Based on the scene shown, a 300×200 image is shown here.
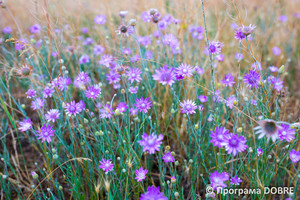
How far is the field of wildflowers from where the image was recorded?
4.88 feet

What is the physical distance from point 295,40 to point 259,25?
0.64 meters

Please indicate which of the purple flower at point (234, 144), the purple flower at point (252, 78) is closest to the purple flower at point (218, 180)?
the purple flower at point (234, 144)

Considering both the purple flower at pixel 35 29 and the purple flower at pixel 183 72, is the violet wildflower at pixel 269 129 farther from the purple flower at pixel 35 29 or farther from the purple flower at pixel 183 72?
the purple flower at pixel 35 29

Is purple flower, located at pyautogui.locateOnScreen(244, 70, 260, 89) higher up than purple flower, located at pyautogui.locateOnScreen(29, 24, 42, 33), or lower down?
lower down

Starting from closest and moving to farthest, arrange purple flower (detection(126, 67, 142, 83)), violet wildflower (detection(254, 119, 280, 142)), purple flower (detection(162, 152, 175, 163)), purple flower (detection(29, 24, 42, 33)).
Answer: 1. violet wildflower (detection(254, 119, 280, 142))
2. purple flower (detection(162, 152, 175, 163))
3. purple flower (detection(126, 67, 142, 83))
4. purple flower (detection(29, 24, 42, 33))

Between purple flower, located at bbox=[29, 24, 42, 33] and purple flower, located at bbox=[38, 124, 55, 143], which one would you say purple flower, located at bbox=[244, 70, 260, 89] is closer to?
purple flower, located at bbox=[38, 124, 55, 143]

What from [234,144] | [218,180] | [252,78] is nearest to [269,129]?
[234,144]

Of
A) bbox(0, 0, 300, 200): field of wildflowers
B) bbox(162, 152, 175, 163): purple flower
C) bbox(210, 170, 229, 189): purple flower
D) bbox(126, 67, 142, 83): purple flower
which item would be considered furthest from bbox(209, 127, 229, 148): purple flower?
bbox(126, 67, 142, 83): purple flower

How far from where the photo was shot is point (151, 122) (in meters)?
1.60

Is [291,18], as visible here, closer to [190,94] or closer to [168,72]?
[190,94]

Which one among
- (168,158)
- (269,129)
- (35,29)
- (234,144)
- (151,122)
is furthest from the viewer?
(35,29)

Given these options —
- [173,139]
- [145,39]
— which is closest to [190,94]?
[173,139]

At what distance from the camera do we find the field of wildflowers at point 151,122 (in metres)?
1.49

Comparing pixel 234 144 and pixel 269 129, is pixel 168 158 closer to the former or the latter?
pixel 234 144
